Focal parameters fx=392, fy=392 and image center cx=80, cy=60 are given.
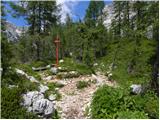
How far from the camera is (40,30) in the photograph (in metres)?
41.6

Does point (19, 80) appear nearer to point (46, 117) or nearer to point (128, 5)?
point (46, 117)

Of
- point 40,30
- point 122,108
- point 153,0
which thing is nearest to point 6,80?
point 122,108

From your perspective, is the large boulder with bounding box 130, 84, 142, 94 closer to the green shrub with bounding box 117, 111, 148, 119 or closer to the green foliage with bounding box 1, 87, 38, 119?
the green shrub with bounding box 117, 111, 148, 119

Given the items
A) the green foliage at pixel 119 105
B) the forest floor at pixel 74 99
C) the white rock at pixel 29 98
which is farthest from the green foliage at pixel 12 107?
the green foliage at pixel 119 105

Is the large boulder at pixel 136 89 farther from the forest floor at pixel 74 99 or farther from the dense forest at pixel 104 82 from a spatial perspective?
the forest floor at pixel 74 99

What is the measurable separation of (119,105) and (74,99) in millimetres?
3228

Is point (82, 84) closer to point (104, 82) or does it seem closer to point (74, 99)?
point (104, 82)

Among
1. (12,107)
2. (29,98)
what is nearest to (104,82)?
(29,98)

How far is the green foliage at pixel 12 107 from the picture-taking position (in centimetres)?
1286

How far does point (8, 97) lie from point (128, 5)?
2933cm

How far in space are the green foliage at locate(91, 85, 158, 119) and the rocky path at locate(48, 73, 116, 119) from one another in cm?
60

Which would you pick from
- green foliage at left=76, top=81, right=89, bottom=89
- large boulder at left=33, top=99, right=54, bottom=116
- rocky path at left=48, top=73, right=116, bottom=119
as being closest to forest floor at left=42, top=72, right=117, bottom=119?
rocky path at left=48, top=73, right=116, bottom=119

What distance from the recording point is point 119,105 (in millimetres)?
14156

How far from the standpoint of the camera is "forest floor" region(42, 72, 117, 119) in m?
14.6
